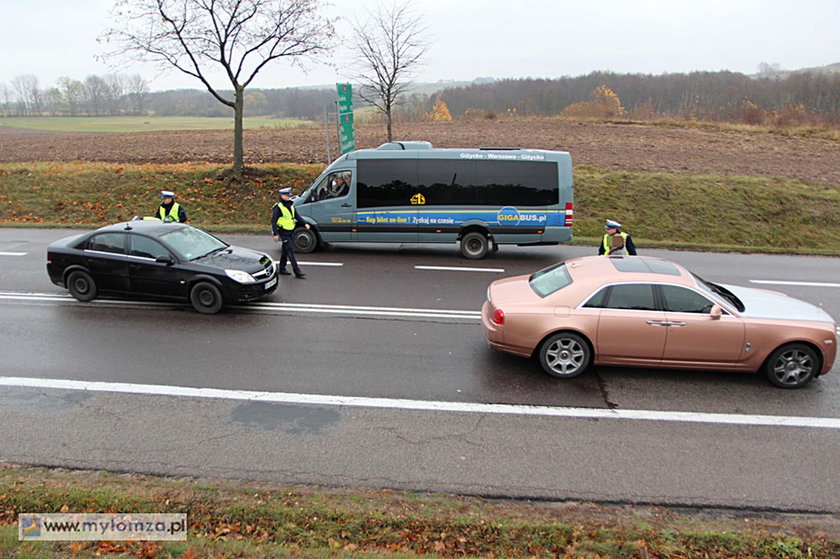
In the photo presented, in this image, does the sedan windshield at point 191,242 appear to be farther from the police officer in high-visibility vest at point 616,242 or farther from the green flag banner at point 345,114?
the green flag banner at point 345,114

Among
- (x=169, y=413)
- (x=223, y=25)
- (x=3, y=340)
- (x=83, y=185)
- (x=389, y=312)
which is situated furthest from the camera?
(x=83, y=185)

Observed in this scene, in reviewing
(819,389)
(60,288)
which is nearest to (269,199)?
(60,288)

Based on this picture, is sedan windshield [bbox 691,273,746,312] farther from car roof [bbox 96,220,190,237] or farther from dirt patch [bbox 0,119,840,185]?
dirt patch [bbox 0,119,840,185]

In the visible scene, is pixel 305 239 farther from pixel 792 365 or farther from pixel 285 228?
pixel 792 365

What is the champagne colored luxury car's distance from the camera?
705cm

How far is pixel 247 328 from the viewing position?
368 inches

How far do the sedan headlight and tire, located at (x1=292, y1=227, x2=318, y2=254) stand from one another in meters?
4.93

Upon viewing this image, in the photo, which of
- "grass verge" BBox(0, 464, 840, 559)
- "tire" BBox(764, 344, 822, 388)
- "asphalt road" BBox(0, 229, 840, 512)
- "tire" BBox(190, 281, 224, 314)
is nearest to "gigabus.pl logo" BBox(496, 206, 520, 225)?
"asphalt road" BBox(0, 229, 840, 512)

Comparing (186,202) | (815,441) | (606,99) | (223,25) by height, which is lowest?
(815,441)

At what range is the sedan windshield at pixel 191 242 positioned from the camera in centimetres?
1030

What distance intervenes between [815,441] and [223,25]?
67.8 ft

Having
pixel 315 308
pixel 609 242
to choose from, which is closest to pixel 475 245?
pixel 609 242

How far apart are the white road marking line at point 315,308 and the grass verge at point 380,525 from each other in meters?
5.08

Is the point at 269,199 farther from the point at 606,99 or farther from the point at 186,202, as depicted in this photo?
the point at 606,99
